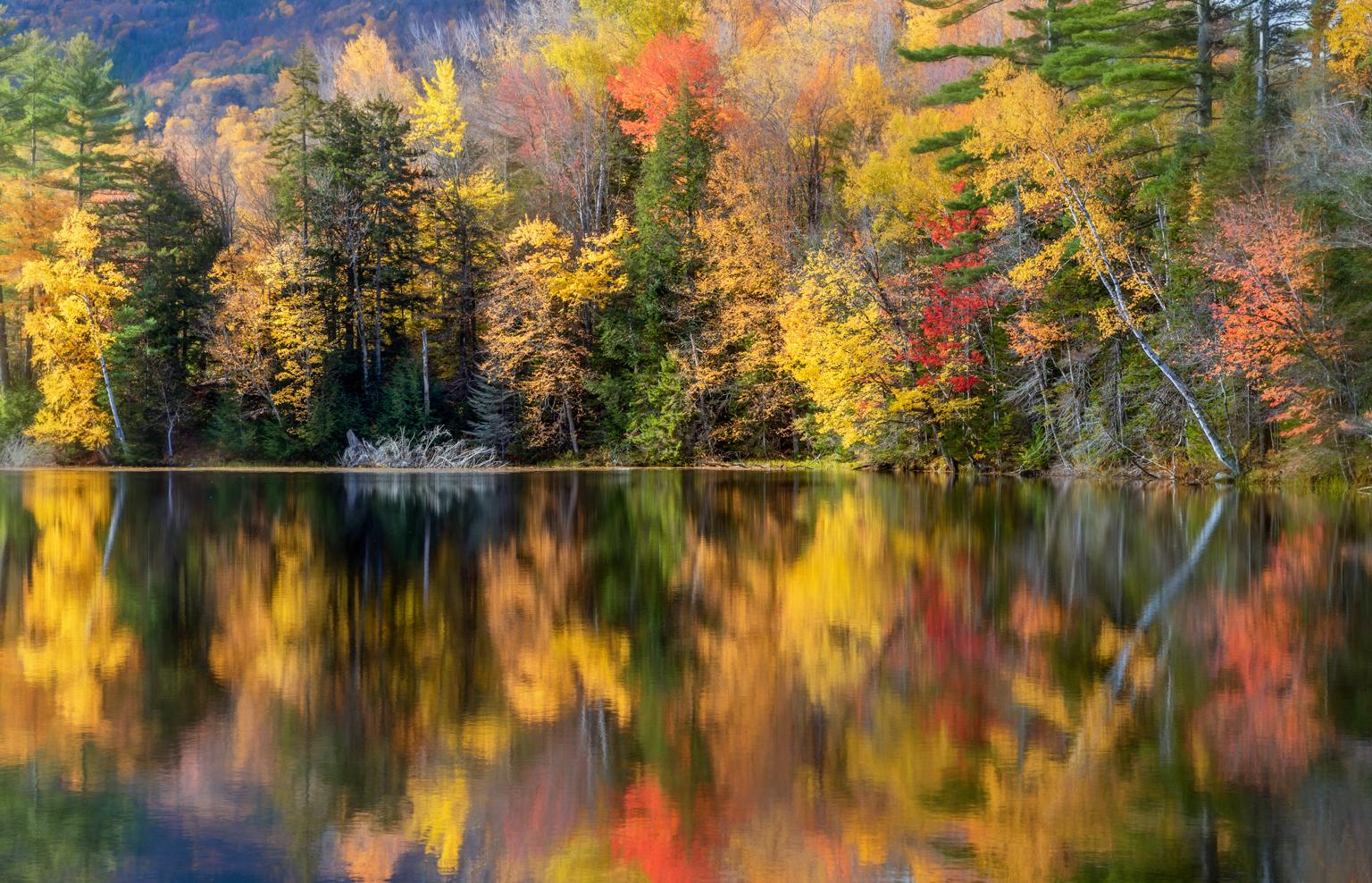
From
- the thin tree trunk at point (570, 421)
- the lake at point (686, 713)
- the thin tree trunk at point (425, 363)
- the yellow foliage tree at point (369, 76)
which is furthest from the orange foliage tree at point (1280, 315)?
the yellow foliage tree at point (369, 76)

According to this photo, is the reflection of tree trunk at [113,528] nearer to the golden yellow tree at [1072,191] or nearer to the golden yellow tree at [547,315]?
the golden yellow tree at [547,315]

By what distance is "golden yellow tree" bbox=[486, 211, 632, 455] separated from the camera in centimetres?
4150

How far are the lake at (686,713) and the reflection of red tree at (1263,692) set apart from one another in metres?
0.03

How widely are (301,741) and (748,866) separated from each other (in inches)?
115

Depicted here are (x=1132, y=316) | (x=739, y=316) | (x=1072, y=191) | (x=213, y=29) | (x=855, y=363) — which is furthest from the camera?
(x=213, y=29)

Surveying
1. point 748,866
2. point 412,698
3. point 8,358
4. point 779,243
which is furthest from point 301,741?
point 8,358

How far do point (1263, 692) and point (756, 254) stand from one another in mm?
33449

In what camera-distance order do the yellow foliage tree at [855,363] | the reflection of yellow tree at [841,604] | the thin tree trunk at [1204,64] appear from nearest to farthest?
the reflection of yellow tree at [841,604]
the thin tree trunk at [1204,64]
the yellow foliage tree at [855,363]

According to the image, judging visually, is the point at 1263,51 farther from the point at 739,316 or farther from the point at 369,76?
the point at 369,76

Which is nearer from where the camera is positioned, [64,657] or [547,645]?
[64,657]

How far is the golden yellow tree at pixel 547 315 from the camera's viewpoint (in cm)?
4150

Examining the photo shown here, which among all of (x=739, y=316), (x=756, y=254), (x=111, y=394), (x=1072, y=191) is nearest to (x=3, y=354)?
(x=111, y=394)

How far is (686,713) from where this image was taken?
7.30 m

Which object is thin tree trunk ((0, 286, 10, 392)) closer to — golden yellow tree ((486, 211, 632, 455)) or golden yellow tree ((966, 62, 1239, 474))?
golden yellow tree ((486, 211, 632, 455))
